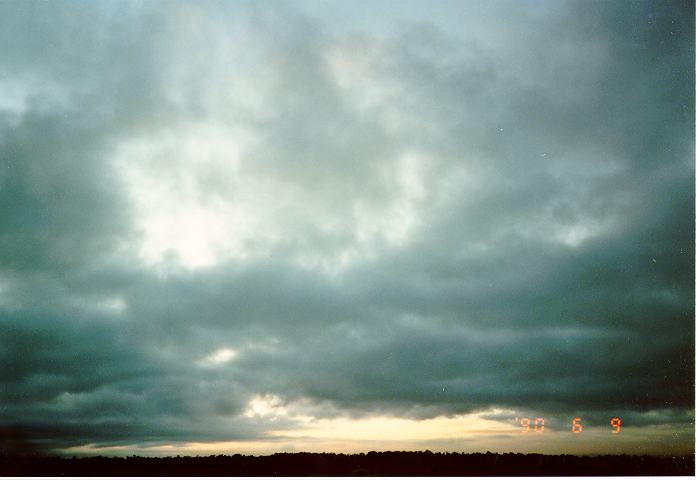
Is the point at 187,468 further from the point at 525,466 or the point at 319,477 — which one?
the point at 525,466

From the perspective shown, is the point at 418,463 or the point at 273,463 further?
the point at 418,463

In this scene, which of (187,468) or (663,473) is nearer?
(663,473)

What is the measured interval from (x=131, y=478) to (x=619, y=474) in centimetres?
2496

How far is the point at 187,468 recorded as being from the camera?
2938 cm

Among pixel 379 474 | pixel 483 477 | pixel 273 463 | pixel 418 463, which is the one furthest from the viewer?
pixel 418 463

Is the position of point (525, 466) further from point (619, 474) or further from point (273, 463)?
point (273, 463)

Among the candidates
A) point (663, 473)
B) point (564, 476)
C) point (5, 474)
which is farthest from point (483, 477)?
point (5, 474)

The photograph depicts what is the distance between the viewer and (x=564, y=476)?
82.5ft

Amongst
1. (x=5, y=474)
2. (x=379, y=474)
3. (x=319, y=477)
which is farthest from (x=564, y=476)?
(x=5, y=474)

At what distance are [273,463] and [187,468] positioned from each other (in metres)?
5.14

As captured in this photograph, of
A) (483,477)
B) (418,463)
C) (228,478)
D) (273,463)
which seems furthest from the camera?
(418,463)

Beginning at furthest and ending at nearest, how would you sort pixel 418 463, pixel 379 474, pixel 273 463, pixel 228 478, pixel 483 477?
1. pixel 418 463
2. pixel 273 463
3. pixel 379 474
4. pixel 228 478
5. pixel 483 477

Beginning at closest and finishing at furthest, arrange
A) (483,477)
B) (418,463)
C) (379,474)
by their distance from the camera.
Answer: (483,477) → (379,474) → (418,463)

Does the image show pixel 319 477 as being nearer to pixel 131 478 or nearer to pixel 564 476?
pixel 131 478
